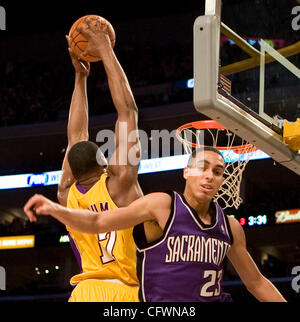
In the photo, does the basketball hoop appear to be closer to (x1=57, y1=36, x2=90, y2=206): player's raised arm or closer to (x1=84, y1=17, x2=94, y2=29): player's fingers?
(x1=57, y1=36, x2=90, y2=206): player's raised arm

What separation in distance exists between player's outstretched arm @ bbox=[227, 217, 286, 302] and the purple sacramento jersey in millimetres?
203

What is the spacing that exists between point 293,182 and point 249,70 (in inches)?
520

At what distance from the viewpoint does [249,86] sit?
4.62m

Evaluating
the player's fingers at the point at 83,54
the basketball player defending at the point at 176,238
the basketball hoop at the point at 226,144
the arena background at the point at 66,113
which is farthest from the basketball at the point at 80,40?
the arena background at the point at 66,113

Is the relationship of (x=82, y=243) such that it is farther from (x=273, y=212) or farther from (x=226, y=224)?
(x=273, y=212)

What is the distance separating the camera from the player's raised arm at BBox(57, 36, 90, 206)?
4.31 m

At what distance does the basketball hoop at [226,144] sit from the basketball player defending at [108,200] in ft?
4.77

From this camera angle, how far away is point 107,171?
3875 millimetres

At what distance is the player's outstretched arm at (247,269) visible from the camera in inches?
142

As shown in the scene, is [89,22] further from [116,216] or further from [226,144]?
[226,144]

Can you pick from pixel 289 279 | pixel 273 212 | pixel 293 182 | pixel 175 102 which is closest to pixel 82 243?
pixel 289 279

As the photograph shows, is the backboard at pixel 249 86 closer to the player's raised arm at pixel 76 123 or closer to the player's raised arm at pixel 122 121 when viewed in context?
the player's raised arm at pixel 122 121

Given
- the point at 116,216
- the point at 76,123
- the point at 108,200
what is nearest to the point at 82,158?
the point at 108,200

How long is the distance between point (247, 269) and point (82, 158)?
1.16 meters
